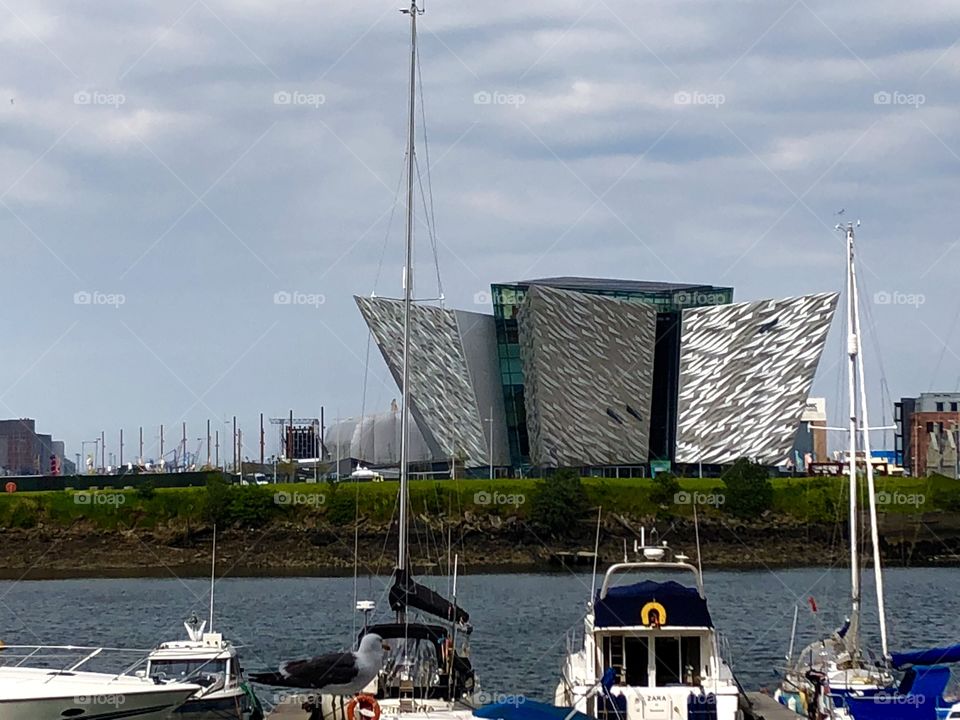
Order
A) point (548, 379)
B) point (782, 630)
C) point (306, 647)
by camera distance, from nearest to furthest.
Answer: point (306, 647), point (782, 630), point (548, 379)

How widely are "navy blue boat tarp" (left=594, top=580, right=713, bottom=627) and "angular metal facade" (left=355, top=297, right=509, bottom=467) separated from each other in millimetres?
65626

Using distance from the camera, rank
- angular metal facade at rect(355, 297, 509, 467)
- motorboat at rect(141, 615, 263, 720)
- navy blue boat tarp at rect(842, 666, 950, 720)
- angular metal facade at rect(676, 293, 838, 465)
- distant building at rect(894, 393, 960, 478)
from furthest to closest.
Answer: distant building at rect(894, 393, 960, 478) < angular metal facade at rect(676, 293, 838, 465) < angular metal facade at rect(355, 297, 509, 467) < motorboat at rect(141, 615, 263, 720) < navy blue boat tarp at rect(842, 666, 950, 720)

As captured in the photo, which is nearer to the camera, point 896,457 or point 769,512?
point 769,512

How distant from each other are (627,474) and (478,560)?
98.8 feet

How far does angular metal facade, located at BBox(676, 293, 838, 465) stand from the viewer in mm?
102312

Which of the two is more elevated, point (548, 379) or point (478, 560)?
point (548, 379)

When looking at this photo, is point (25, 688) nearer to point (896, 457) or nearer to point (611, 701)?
point (611, 701)

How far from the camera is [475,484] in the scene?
86250 millimetres

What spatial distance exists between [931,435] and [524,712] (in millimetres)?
115760

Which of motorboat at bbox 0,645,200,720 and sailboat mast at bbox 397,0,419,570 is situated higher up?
sailboat mast at bbox 397,0,419,570

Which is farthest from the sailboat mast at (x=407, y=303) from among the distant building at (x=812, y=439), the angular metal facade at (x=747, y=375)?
the distant building at (x=812, y=439)

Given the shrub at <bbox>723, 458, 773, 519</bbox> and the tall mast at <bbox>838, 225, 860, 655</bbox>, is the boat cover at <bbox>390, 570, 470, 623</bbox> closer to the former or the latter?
the tall mast at <bbox>838, 225, 860, 655</bbox>

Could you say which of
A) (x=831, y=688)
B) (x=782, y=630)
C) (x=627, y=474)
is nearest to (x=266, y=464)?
(x=627, y=474)

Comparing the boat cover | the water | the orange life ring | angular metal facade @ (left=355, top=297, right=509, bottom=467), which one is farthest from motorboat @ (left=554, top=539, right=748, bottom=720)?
angular metal facade @ (left=355, top=297, right=509, bottom=467)
